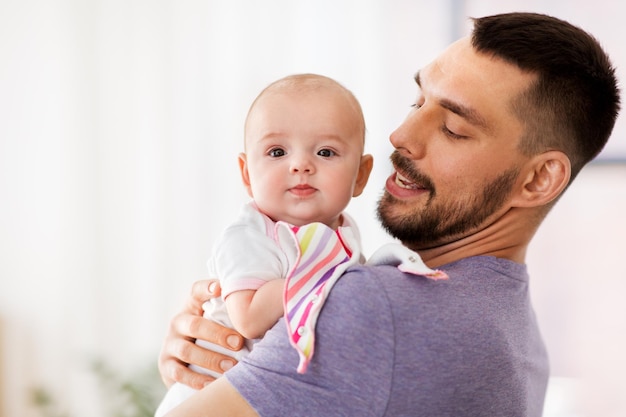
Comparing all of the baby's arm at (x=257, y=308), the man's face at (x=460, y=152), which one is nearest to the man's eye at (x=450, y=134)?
the man's face at (x=460, y=152)

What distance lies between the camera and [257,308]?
1.37 m

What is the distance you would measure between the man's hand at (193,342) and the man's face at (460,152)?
36 cm

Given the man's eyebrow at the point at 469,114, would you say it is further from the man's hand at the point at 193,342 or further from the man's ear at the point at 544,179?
the man's hand at the point at 193,342

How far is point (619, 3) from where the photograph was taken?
3.14m

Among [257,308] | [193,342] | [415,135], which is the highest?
[415,135]

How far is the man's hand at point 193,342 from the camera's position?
1.51 metres

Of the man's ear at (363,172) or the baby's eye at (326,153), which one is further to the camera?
the man's ear at (363,172)

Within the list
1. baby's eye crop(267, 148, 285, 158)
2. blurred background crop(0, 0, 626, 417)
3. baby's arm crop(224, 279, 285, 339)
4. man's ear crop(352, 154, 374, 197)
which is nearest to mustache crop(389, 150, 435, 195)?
man's ear crop(352, 154, 374, 197)

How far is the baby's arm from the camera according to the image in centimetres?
136

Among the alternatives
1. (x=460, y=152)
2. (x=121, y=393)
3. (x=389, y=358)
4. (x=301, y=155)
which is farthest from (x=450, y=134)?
(x=121, y=393)

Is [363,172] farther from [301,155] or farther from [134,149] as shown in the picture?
[134,149]

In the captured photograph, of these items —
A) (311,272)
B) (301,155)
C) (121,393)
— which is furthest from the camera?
(121,393)

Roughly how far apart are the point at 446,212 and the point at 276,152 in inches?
13.0

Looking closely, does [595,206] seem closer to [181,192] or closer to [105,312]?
[181,192]
